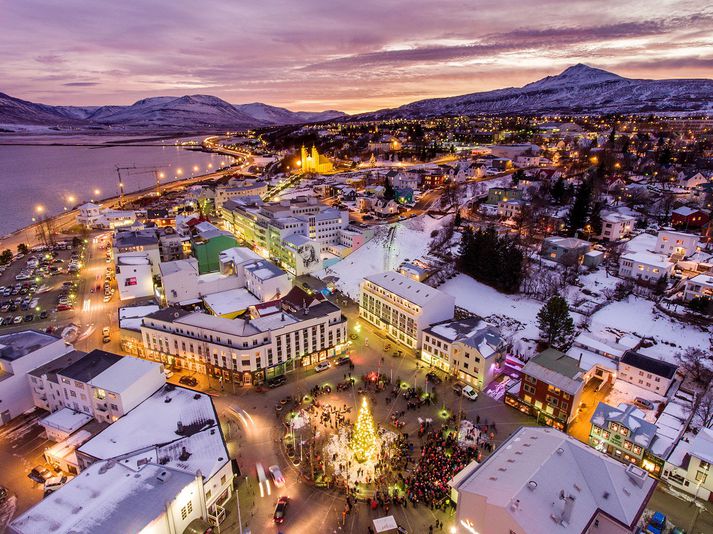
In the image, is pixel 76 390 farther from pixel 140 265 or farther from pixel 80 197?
pixel 80 197

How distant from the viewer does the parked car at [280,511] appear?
Answer: 67.3 feet

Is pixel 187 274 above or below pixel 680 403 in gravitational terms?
above

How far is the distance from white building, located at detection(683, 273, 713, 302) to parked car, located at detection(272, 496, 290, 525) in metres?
39.8

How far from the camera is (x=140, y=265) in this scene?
43.5 m

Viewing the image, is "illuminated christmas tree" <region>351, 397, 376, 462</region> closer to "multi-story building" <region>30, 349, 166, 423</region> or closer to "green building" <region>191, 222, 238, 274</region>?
"multi-story building" <region>30, 349, 166, 423</region>

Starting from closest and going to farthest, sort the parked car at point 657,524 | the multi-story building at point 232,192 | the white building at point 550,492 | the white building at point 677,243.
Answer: the white building at point 550,492
the parked car at point 657,524
the white building at point 677,243
the multi-story building at point 232,192

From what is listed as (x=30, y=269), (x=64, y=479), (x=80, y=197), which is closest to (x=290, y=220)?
(x=30, y=269)

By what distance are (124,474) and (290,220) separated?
39.6 meters

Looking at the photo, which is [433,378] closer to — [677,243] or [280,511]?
[280,511]

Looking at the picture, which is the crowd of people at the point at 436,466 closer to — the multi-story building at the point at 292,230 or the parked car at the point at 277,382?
the parked car at the point at 277,382

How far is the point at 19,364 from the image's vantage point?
28250 millimetres

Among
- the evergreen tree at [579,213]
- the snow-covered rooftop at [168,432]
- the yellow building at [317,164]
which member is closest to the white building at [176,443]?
the snow-covered rooftop at [168,432]

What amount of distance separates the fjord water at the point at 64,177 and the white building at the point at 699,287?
329 feet

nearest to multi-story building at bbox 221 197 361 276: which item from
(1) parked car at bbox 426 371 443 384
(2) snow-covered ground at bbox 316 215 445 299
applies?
(2) snow-covered ground at bbox 316 215 445 299
